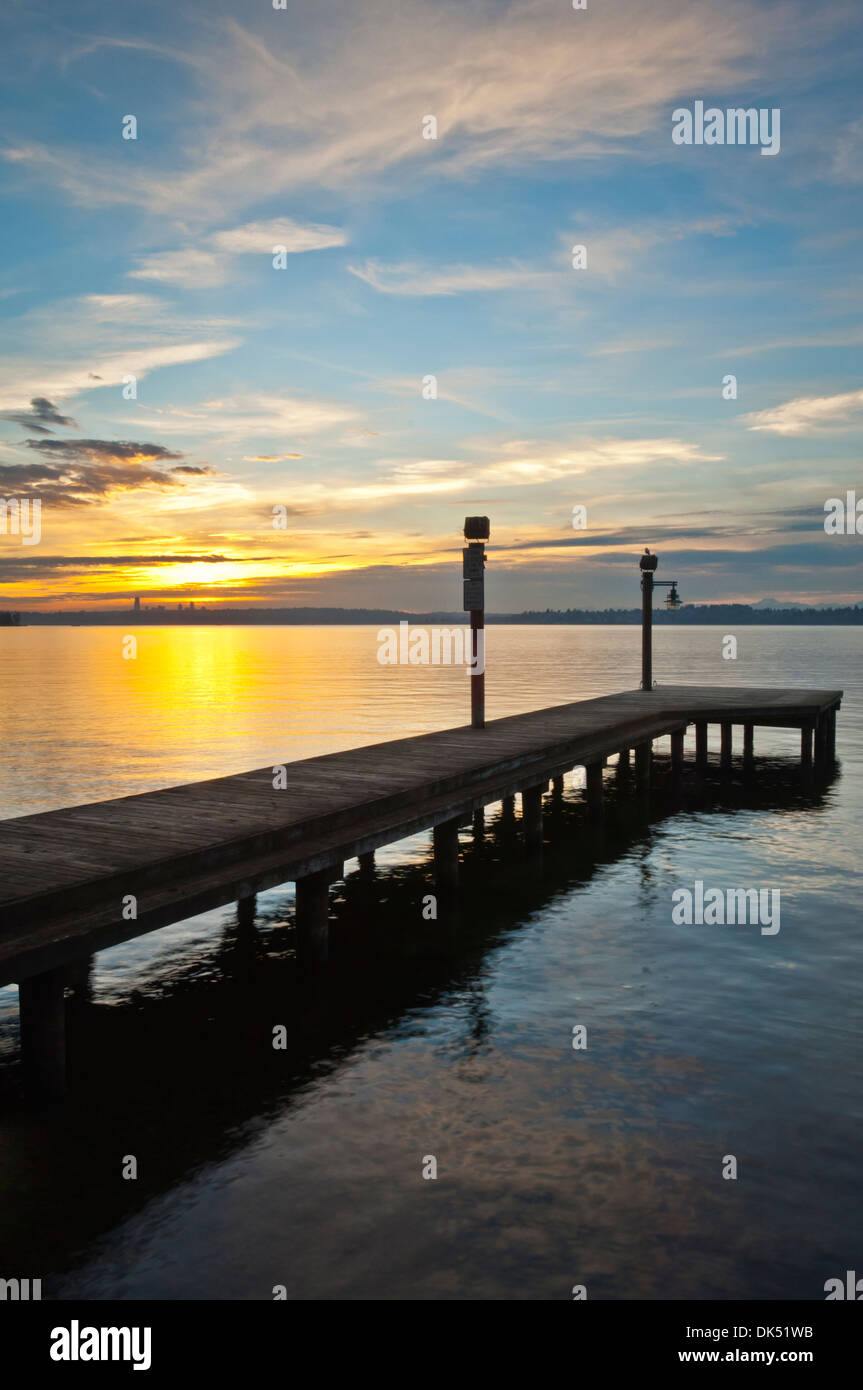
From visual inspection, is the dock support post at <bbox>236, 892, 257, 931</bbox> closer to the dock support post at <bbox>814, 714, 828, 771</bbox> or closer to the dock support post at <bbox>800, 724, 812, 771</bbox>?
the dock support post at <bbox>800, 724, 812, 771</bbox>

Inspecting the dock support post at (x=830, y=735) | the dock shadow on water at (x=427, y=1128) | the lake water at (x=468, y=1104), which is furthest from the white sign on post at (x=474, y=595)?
the dock support post at (x=830, y=735)

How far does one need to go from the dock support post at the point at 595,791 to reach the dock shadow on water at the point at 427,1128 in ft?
20.8

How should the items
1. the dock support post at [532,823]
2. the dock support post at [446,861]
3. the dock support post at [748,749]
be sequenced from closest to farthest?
the dock support post at [446,861] < the dock support post at [532,823] < the dock support post at [748,749]

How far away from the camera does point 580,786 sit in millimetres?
23781

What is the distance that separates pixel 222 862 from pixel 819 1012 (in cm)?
568

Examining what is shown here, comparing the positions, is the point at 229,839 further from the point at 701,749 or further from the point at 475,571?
the point at 701,749

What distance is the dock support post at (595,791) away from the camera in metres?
18.3

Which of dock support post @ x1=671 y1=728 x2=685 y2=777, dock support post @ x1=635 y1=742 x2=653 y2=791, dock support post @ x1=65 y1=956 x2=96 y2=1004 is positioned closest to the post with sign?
dock support post @ x1=635 y1=742 x2=653 y2=791

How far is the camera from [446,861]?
1312cm

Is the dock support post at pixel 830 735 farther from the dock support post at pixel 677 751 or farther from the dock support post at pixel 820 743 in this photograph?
the dock support post at pixel 677 751

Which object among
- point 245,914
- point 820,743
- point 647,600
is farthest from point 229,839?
point 647,600

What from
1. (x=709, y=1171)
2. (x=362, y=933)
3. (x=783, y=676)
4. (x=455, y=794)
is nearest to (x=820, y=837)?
(x=455, y=794)
